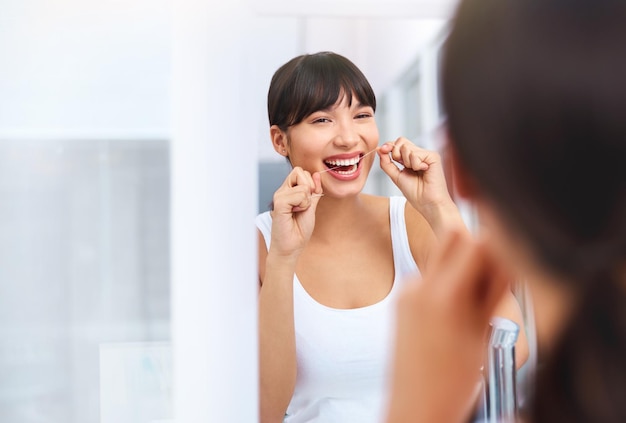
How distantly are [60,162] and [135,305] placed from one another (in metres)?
0.18

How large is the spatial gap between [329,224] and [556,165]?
806 mm

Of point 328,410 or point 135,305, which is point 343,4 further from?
point 328,410

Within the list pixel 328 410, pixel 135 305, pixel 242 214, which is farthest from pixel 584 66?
pixel 328 410

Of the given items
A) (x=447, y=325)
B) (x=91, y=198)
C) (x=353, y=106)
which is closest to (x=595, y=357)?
(x=447, y=325)

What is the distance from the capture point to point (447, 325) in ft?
0.92

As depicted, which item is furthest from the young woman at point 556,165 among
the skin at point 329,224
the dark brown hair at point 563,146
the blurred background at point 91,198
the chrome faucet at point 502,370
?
the skin at point 329,224

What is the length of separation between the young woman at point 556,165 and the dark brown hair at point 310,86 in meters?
0.65

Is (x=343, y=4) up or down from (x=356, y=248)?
up

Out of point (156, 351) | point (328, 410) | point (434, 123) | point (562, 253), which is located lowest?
point (328, 410)

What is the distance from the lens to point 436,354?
284 mm

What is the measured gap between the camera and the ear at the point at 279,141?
920 mm

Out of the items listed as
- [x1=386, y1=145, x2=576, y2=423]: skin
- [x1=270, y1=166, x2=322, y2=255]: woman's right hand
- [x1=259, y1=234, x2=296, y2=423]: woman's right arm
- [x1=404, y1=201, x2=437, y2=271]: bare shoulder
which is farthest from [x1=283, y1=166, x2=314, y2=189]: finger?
[x1=386, y1=145, x2=576, y2=423]: skin

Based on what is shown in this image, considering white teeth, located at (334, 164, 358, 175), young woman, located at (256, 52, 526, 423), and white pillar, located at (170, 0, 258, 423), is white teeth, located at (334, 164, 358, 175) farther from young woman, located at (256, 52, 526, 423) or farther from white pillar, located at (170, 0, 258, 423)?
white pillar, located at (170, 0, 258, 423)

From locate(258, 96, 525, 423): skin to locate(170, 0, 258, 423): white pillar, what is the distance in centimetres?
15
